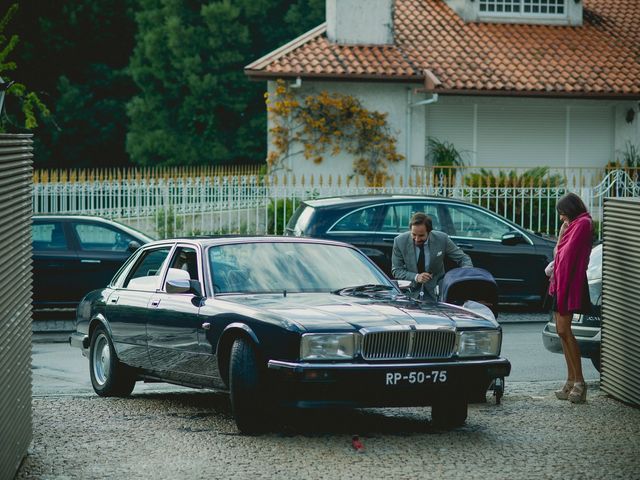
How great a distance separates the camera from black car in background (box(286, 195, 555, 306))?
16.6 m

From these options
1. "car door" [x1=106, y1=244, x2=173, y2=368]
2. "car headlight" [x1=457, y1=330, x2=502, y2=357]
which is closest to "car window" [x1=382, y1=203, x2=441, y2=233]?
"car door" [x1=106, y1=244, x2=173, y2=368]

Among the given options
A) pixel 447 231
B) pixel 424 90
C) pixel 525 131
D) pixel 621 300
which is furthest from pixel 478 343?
pixel 525 131

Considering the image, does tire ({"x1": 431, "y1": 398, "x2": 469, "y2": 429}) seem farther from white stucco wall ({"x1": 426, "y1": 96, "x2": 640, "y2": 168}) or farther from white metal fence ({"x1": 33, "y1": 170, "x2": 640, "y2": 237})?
white stucco wall ({"x1": 426, "y1": 96, "x2": 640, "y2": 168})

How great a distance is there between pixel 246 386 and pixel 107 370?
290 centimetres

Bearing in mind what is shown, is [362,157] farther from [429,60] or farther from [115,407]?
[115,407]

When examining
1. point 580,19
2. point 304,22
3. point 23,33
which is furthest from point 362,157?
point 23,33

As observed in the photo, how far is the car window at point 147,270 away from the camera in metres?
10.3

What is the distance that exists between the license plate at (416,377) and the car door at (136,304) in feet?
8.77

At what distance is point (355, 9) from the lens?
2762cm

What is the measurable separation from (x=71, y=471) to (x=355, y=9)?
843 inches

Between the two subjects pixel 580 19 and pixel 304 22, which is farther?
pixel 304 22

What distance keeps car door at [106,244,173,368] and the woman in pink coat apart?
338 centimetres

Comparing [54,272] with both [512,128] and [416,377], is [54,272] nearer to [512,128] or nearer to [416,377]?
[416,377]

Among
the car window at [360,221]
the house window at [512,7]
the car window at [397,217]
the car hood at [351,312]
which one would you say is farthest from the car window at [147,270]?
the house window at [512,7]
